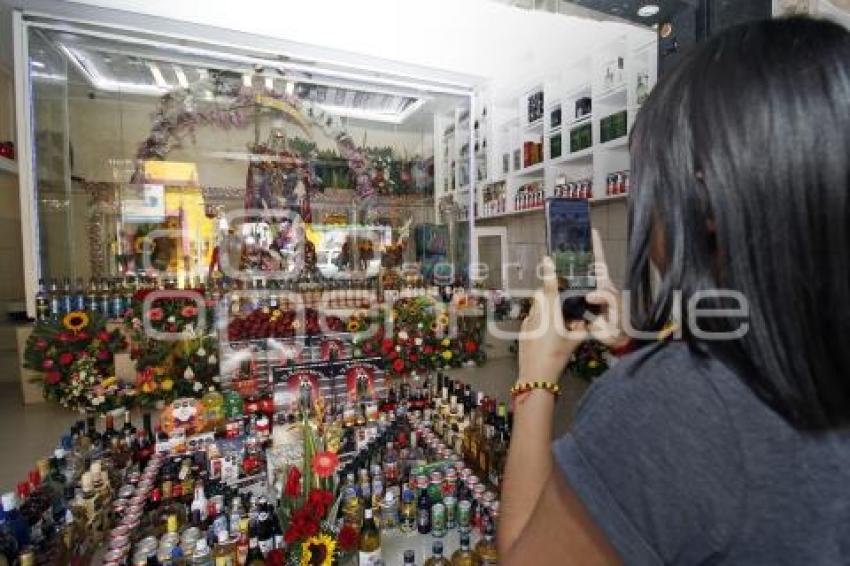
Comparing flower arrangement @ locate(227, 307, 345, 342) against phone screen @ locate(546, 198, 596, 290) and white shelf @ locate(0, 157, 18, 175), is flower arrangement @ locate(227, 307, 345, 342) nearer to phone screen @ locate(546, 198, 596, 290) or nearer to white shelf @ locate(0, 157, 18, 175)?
white shelf @ locate(0, 157, 18, 175)

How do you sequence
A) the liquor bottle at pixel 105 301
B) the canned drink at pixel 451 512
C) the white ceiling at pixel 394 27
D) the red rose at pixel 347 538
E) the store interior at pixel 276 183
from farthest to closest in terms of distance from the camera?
the white ceiling at pixel 394 27 → the liquor bottle at pixel 105 301 → the store interior at pixel 276 183 → the canned drink at pixel 451 512 → the red rose at pixel 347 538

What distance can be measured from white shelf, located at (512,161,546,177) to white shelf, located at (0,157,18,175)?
4.56 m

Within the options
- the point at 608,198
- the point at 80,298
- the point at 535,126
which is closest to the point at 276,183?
the point at 80,298

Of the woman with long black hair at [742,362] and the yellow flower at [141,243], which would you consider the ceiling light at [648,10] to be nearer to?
the woman with long black hair at [742,362]

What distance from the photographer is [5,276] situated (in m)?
4.62

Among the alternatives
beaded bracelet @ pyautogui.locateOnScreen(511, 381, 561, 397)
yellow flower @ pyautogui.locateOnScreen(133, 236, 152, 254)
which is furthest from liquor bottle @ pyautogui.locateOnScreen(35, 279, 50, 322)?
beaded bracelet @ pyautogui.locateOnScreen(511, 381, 561, 397)

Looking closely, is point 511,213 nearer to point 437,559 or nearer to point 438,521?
point 438,521

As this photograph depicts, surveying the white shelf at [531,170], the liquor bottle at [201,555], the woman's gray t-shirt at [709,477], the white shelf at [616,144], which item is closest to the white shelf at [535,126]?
the white shelf at [531,170]

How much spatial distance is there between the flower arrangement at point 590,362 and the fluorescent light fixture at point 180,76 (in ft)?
14.3

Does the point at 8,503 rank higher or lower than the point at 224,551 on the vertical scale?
higher

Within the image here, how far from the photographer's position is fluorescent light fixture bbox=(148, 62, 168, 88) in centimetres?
444

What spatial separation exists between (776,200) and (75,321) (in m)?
3.99

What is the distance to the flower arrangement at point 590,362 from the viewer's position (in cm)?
340

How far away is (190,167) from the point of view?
4543 millimetres
